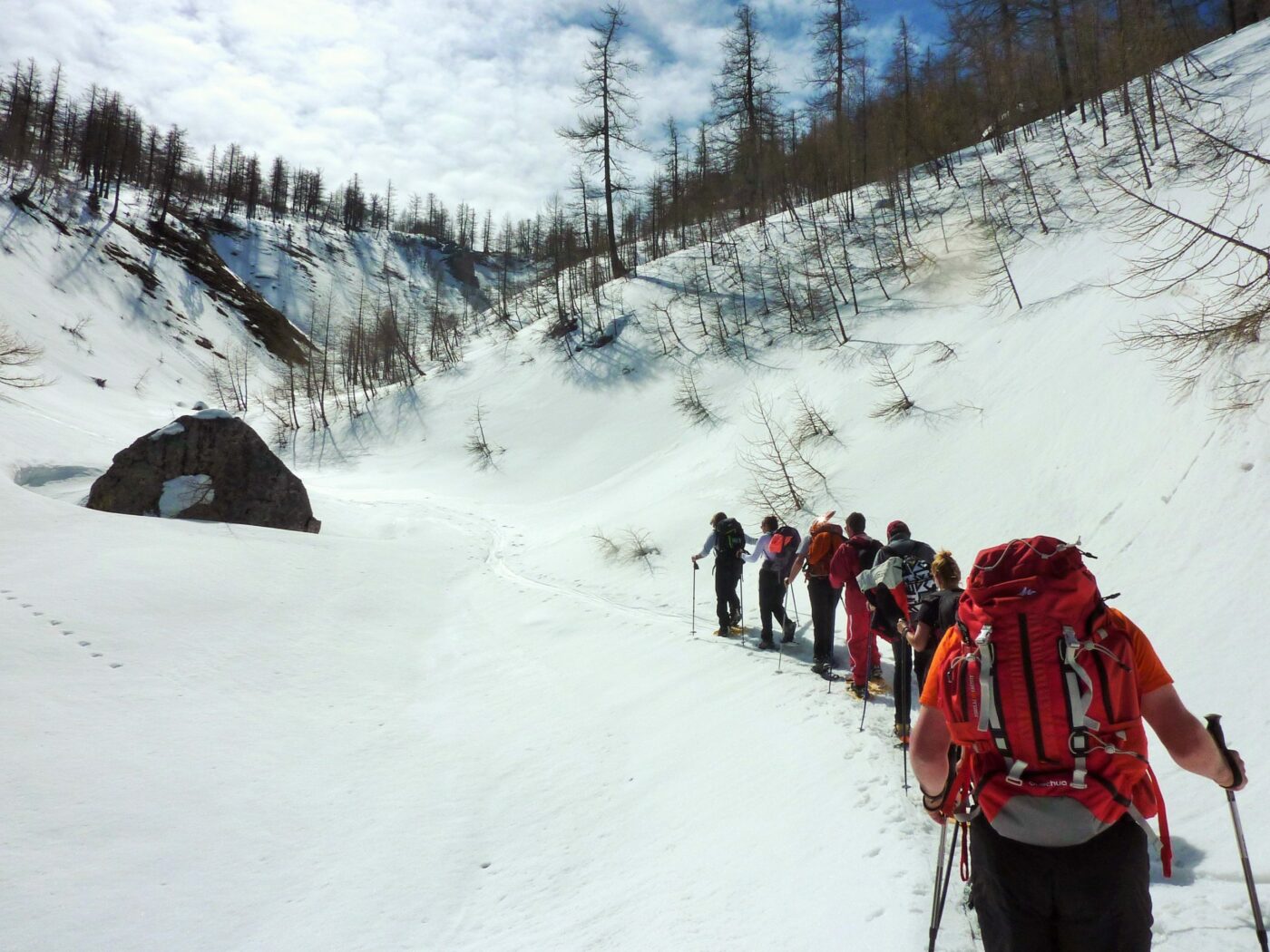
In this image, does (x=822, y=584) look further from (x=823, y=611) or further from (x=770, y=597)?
(x=770, y=597)

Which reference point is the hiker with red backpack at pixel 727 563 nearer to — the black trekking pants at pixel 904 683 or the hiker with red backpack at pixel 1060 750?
the black trekking pants at pixel 904 683

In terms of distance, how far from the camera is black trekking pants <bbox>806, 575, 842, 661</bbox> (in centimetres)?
734

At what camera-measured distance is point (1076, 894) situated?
1.94 m

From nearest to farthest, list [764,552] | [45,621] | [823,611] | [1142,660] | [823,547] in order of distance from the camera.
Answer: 1. [1142,660]
2. [823,547]
3. [45,621]
4. [823,611]
5. [764,552]

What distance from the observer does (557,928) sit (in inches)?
163

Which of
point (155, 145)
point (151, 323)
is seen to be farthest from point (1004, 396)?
point (155, 145)

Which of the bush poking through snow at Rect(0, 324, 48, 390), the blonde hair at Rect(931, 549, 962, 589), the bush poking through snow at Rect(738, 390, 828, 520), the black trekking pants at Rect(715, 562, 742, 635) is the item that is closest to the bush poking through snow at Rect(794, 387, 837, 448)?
the bush poking through snow at Rect(738, 390, 828, 520)

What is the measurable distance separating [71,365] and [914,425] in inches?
1839

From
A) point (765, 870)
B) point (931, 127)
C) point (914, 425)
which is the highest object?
point (931, 127)

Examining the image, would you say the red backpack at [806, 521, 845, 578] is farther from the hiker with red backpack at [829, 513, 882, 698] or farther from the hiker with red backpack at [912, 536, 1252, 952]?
the hiker with red backpack at [912, 536, 1252, 952]

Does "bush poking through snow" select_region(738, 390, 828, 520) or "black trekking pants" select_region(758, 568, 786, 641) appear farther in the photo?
"bush poking through snow" select_region(738, 390, 828, 520)

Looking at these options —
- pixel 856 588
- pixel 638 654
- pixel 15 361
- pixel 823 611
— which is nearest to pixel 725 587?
pixel 638 654

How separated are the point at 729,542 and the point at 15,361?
121 ft

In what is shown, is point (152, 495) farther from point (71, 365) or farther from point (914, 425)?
point (71, 365)
